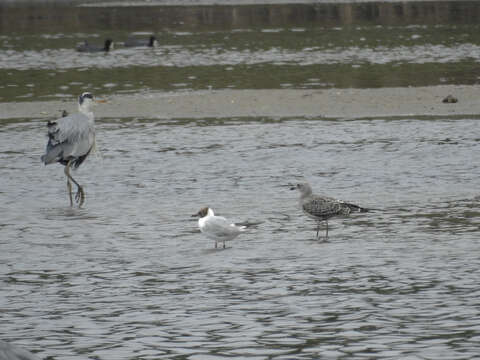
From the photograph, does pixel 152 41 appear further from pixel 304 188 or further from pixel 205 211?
pixel 205 211

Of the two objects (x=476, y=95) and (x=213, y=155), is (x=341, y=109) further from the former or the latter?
(x=213, y=155)

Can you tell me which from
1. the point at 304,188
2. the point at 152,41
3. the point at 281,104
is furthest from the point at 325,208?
the point at 152,41

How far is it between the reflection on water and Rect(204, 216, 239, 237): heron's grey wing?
28cm

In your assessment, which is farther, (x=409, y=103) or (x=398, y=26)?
(x=398, y=26)

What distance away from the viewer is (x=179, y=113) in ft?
85.1

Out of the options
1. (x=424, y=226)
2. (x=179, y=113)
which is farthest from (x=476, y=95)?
(x=424, y=226)

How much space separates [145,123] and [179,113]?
1.42 metres

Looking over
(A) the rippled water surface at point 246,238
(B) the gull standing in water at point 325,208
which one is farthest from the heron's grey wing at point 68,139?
(B) the gull standing in water at point 325,208

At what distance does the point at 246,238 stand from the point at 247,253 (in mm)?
930

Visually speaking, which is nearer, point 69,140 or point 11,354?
point 11,354

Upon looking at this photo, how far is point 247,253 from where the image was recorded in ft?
40.9

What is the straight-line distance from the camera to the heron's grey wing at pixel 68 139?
55.5 ft

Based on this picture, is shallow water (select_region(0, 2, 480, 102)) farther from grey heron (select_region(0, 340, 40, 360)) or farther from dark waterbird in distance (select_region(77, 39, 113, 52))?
grey heron (select_region(0, 340, 40, 360))

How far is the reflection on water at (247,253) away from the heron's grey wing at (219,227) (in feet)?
0.93
